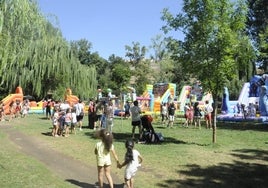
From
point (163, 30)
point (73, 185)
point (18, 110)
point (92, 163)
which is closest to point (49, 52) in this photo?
point (18, 110)

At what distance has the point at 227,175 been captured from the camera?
1113 cm

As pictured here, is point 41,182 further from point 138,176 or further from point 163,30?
point 163,30

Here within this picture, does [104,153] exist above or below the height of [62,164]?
above

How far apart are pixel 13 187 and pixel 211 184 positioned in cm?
475

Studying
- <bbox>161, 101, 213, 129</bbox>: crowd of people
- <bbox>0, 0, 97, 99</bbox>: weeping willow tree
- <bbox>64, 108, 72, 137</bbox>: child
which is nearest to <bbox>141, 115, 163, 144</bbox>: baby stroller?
<bbox>64, 108, 72, 137</bbox>: child

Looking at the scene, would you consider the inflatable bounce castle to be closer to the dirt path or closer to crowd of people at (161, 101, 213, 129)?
crowd of people at (161, 101, 213, 129)

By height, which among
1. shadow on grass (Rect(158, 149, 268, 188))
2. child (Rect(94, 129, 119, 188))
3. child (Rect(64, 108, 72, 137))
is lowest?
shadow on grass (Rect(158, 149, 268, 188))

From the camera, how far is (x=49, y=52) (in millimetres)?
39812

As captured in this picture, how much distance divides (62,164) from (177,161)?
3.47m

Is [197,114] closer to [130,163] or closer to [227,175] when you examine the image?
[227,175]

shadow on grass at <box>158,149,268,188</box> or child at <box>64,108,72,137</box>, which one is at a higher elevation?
child at <box>64,108,72,137</box>

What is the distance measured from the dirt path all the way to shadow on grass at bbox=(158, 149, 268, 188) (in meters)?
1.78

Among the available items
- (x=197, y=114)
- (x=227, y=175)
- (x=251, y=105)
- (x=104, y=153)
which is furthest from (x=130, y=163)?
(x=251, y=105)

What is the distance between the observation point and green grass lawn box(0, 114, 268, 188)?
10.2 metres
